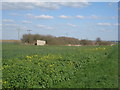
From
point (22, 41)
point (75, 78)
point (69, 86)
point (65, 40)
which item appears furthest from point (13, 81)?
point (65, 40)

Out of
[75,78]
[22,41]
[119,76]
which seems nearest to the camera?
[75,78]

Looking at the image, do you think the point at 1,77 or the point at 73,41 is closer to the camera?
A: the point at 1,77

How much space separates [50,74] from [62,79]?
667mm

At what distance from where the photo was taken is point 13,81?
21.6 ft

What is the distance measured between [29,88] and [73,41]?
3683 centimetres

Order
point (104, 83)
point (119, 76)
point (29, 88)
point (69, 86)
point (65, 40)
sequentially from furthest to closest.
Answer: point (65, 40) → point (119, 76) → point (104, 83) → point (69, 86) → point (29, 88)

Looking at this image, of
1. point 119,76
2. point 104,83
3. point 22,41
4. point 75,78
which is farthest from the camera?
point 22,41

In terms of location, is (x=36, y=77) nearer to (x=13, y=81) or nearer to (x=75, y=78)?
(x=13, y=81)

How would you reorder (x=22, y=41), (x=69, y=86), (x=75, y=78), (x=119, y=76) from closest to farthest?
(x=69, y=86) → (x=75, y=78) → (x=119, y=76) → (x=22, y=41)

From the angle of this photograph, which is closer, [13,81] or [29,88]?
[29,88]

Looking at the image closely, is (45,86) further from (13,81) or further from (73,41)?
(73,41)

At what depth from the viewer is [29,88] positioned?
20.0ft

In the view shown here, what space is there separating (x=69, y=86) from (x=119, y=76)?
9.06ft

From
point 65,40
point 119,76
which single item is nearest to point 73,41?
point 65,40
